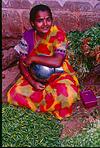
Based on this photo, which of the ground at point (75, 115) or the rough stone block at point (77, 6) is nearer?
the ground at point (75, 115)

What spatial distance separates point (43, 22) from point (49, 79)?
719 millimetres

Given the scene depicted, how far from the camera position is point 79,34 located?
7.56m

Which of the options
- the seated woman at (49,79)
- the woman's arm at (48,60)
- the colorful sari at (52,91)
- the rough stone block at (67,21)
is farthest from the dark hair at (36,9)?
the rough stone block at (67,21)

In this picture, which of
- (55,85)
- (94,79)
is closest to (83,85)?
(94,79)

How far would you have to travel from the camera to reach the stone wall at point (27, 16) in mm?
7344

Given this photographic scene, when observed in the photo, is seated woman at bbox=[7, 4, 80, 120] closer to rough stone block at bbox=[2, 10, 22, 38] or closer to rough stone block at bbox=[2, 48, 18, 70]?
rough stone block at bbox=[2, 48, 18, 70]

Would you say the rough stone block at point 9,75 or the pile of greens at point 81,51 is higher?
the pile of greens at point 81,51

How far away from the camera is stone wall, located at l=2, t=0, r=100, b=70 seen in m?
7.34

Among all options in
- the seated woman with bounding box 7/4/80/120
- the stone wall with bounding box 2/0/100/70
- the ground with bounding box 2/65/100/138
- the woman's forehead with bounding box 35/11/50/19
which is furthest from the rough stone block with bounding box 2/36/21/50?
the woman's forehead with bounding box 35/11/50/19

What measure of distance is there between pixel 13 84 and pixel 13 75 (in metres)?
0.20

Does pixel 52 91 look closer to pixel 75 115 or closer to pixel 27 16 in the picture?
pixel 75 115

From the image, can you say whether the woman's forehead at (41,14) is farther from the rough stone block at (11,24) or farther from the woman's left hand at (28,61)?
the rough stone block at (11,24)

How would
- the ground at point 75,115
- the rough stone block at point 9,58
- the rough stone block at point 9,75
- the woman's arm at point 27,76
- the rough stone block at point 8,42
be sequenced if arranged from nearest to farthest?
the ground at point 75,115 < the woman's arm at point 27,76 < the rough stone block at point 9,75 < the rough stone block at point 9,58 < the rough stone block at point 8,42

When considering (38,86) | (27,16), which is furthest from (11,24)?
(38,86)
